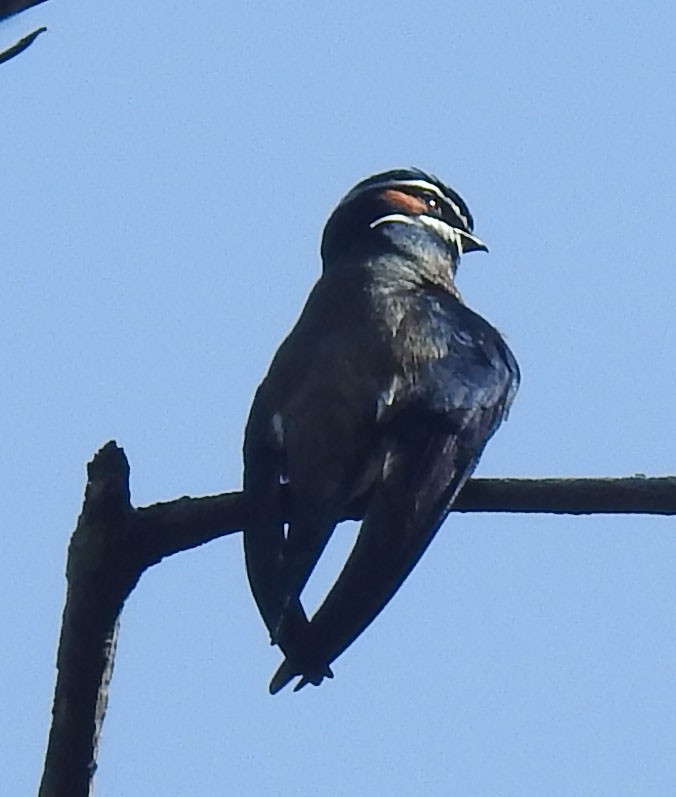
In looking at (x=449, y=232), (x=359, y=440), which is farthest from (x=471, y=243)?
(x=359, y=440)

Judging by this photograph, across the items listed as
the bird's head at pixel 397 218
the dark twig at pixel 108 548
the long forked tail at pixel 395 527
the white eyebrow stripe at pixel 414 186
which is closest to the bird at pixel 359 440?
the long forked tail at pixel 395 527

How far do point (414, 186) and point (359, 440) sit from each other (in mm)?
2430

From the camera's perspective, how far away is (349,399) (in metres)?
4.18

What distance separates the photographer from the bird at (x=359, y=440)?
143 inches

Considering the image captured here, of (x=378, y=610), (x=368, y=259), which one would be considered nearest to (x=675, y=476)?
(x=378, y=610)

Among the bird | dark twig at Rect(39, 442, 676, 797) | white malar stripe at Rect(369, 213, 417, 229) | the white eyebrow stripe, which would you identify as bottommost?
dark twig at Rect(39, 442, 676, 797)

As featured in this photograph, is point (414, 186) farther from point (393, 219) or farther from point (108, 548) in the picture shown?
point (108, 548)

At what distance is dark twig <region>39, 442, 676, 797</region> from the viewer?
2941 mm

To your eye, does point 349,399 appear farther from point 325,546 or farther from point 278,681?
point 278,681

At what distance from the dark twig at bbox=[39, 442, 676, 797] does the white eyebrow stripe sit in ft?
10.0

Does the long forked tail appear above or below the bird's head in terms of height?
below

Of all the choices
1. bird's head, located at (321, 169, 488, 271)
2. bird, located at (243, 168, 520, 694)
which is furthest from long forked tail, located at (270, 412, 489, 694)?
bird's head, located at (321, 169, 488, 271)

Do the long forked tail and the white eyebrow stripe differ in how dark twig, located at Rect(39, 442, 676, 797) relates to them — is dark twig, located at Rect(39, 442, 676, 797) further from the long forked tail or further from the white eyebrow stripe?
the white eyebrow stripe

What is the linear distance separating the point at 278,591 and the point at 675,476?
1038 mm
